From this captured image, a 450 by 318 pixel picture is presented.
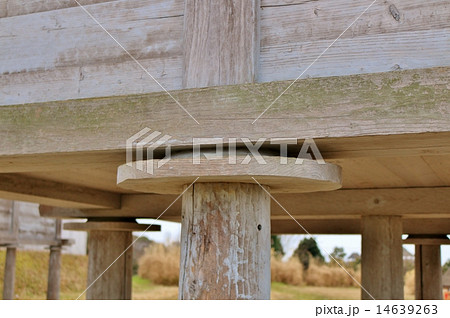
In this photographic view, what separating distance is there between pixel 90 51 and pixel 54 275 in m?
11.5

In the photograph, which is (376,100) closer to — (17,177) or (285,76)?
(285,76)

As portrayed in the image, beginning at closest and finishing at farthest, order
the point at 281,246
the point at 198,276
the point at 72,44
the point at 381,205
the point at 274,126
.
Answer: the point at 274,126, the point at 198,276, the point at 72,44, the point at 381,205, the point at 281,246

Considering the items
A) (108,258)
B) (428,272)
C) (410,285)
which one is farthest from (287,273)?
(108,258)

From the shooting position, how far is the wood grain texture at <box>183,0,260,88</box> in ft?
7.73

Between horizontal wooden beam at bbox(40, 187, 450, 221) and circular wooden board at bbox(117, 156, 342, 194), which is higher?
horizontal wooden beam at bbox(40, 187, 450, 221)

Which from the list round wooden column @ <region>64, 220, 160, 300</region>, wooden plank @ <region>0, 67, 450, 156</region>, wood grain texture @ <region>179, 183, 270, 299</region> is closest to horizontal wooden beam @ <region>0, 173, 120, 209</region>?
round wooden column @ <region>64, 220, 160, 300</region>

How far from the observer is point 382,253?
16.4ft

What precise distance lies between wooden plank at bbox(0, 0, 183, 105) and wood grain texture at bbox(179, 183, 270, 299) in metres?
0.52

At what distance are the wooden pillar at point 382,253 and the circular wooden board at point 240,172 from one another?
265cm

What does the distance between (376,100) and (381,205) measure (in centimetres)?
285

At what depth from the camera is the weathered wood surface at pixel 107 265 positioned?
19.7 feet

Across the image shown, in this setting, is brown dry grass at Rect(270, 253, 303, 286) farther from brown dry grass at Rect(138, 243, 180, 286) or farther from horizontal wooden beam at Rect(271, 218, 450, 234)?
horizontal wooden beam at Rect(271, 218, 450, 234)

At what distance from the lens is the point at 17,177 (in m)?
4.46
